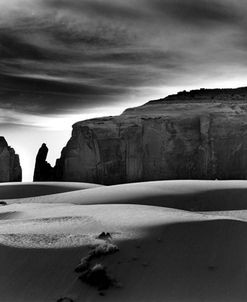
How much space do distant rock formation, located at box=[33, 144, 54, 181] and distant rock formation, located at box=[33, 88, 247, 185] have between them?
6.52ft

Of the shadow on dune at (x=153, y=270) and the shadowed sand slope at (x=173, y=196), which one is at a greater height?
the shadowed sand slope at (x=173, y=196)

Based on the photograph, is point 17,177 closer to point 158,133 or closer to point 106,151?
point 106,151

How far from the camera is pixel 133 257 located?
5574mm

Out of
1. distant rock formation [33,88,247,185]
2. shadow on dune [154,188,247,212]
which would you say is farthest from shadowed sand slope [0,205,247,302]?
distant rock formation [33,88,247,185]

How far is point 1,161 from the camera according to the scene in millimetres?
35062

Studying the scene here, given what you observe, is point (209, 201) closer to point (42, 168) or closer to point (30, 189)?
point (30, 189)

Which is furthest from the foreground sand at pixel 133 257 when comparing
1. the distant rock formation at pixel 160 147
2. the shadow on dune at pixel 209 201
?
the distant rock formation at pixel 160 147

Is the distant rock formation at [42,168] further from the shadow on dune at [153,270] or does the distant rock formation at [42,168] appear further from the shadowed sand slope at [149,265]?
the shadow on dune at [153,270]

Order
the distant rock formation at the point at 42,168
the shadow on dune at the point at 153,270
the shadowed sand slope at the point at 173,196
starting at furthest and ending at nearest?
the distant rock formation at the point at 42,168 < the shadowed sand slope at the point at 173,196 < the shadow on dune at the point at 153,270

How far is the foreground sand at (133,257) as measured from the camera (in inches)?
198

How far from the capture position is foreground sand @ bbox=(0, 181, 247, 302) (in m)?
5.04

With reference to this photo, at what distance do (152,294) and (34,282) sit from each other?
130 centimetres

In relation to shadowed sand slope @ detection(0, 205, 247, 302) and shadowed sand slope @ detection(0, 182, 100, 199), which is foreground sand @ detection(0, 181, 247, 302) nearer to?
shadowed sand slope @ detection(0, 205, 247, 302)

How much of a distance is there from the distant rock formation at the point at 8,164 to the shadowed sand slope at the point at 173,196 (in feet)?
72.2
